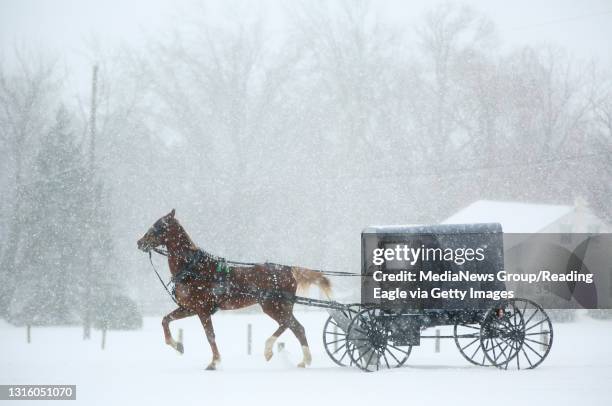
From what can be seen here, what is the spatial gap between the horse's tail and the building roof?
18171 millimetres

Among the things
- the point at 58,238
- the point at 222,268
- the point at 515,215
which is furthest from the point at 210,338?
the point at 515,215

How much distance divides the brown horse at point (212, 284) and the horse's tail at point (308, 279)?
2 centimetres

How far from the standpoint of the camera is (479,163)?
162 feet

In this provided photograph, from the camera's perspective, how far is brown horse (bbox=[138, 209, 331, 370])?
14.1m

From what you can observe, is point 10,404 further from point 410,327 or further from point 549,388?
point 549,388

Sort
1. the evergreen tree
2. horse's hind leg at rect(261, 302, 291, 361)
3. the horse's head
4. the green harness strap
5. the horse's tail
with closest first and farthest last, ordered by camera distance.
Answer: the horse's head, the green harness strap, horse's hind leg at rect(261, 302, 291, 361), the horse's tail, the evergreen tree

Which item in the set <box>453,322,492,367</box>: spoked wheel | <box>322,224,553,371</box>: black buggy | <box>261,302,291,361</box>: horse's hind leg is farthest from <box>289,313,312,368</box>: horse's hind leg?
<box>453,322,492,367</box>: spoked wheel

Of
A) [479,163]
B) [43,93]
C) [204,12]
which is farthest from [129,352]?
[204,12]

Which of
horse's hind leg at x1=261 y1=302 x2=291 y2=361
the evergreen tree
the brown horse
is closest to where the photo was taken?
the brown horse

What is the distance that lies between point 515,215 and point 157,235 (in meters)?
22.1

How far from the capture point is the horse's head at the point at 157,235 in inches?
551

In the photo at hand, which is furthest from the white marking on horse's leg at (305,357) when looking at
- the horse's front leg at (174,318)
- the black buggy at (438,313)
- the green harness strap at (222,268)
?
the horse's front leg at (174,318)

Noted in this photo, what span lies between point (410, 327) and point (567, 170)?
119 ft

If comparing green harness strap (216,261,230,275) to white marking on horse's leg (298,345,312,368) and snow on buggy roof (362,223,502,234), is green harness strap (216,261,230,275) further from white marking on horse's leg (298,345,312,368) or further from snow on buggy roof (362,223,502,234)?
snow on buggy roof (362,223,502,234)
